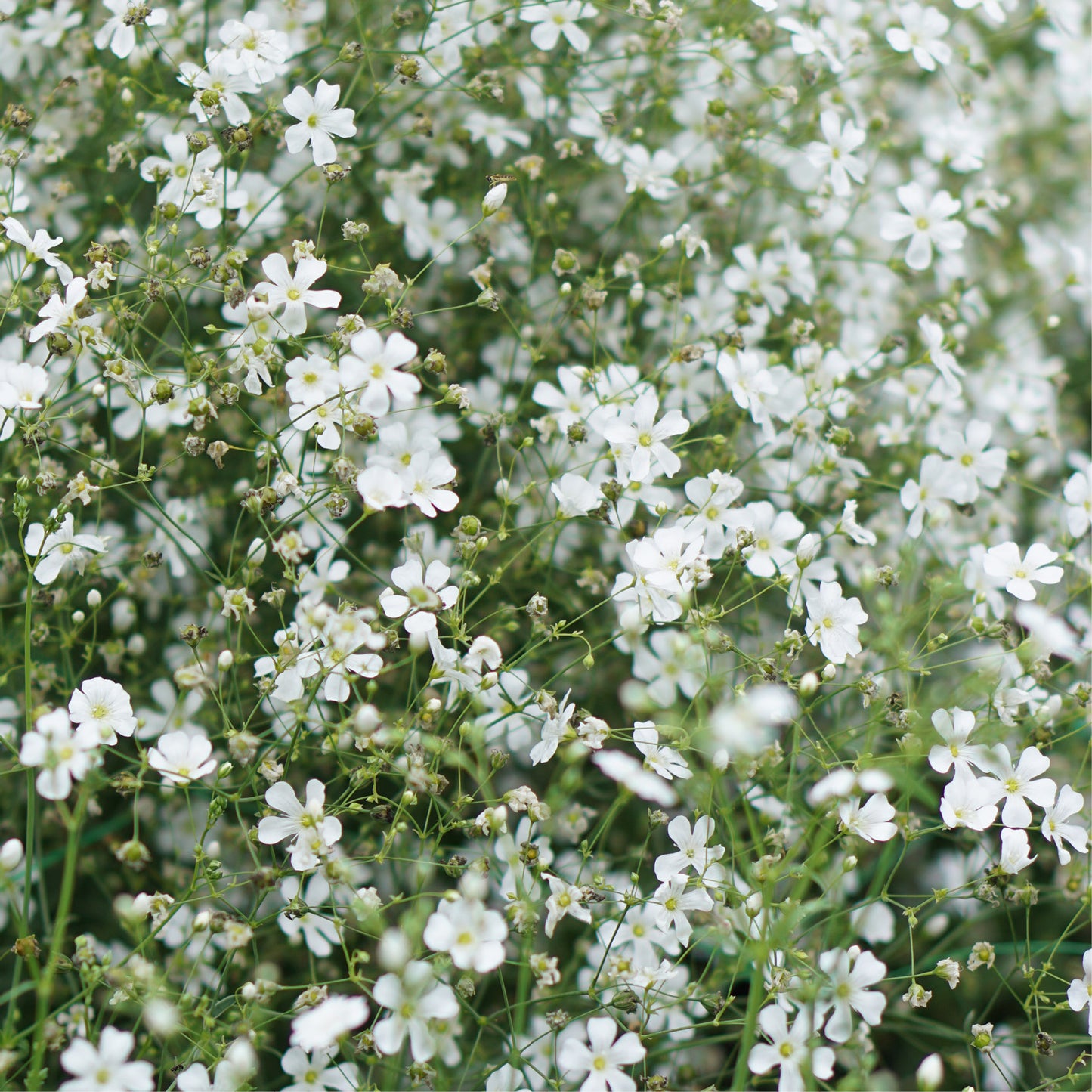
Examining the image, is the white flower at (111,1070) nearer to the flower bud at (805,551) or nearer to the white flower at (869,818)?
the white flower at (869,818)

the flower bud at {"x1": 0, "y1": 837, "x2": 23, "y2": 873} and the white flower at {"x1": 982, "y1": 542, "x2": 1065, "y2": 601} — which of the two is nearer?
the flower bud at {"x1": 0, "y1": 837, "x2": 23, "y2": 873}

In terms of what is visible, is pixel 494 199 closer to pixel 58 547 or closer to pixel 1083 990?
pixel 58 547

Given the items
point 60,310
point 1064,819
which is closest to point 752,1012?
point 1064,819

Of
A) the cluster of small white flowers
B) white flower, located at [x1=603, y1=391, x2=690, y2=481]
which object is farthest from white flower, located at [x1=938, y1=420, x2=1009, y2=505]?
white flower, located at [x1=603, y1=391, x2=690, y2=481]

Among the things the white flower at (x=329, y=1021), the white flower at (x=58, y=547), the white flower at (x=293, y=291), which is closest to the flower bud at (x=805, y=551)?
the white flower at (x=293, y=291)

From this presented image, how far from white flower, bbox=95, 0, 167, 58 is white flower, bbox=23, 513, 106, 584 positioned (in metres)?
0.84

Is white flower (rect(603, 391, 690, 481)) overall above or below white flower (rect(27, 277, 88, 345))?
below

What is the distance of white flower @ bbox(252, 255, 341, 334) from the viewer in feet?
5.19

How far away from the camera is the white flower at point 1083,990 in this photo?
153 centimetres

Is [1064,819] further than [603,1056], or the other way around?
[1064,819]

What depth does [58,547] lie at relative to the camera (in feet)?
5.60

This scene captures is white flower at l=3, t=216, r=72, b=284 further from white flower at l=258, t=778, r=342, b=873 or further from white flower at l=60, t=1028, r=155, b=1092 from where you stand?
white flower at l=60, t=1028, r=155, b=1092

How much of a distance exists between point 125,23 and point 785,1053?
A: 1.99 meters

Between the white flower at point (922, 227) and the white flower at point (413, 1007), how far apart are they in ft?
5.41
